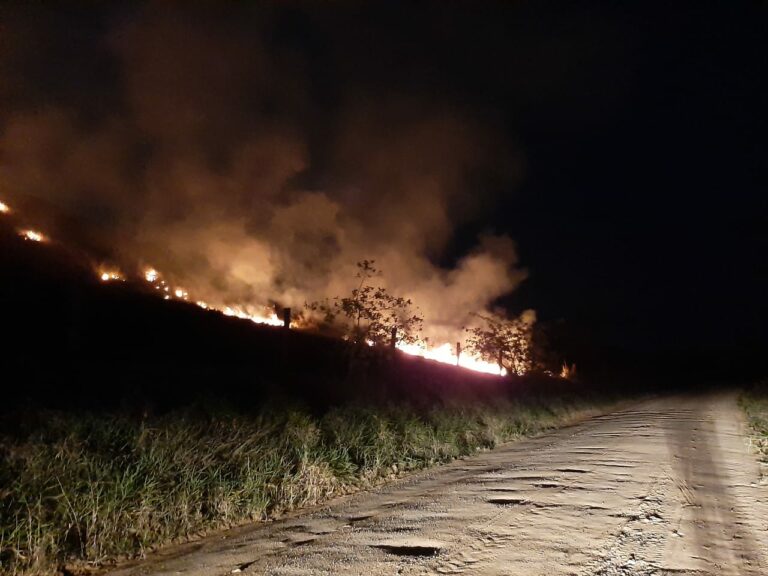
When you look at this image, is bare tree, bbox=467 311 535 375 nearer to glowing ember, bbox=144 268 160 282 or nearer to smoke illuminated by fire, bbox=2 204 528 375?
smoke illuminated by fire, bbox=2 204 528 375

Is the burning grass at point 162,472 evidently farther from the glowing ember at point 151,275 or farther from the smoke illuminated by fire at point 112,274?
the glowing ember at point 151,275

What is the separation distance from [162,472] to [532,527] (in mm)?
4341

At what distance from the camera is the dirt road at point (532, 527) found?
4617 mm

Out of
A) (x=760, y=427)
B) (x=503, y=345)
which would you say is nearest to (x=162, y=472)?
(x=760, y=427)

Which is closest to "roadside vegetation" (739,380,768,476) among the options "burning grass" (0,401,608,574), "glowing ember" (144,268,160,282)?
"burning grass" (0,401,608,574)

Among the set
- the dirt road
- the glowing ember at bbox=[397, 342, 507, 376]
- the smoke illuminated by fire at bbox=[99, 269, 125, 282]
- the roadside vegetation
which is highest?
the smoke illuminated by fire at bbox=[99, 269, 125, 282]

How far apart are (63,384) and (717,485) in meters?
11.2

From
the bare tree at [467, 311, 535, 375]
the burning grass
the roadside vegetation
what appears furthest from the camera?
the bare tree at [467, 311, 535, 375]

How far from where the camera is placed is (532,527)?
5.47 m

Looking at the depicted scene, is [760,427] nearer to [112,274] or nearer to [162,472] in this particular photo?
[162,472]

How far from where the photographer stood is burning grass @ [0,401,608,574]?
207 inches

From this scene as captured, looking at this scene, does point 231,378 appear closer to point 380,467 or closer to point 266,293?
point 380,467

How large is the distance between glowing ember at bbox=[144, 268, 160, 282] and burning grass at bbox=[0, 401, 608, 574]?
119 ft

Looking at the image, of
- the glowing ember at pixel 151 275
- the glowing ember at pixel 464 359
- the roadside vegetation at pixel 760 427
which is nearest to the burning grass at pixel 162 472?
the roadside vegetation at pixel 760 427
